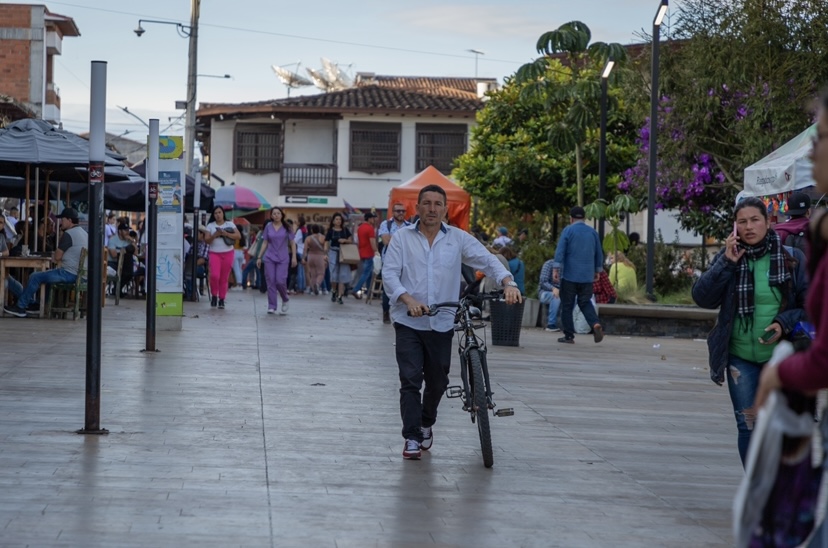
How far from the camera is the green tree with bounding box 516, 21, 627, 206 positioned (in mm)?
24406

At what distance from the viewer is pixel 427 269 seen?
8.46 metres

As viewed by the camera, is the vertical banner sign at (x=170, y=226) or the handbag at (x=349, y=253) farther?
the handbag at (x=349, y=253)

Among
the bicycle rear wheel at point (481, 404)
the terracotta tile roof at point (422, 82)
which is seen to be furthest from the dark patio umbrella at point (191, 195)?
the terracotta tile roof at point (422, 82)

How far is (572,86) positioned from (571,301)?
877 cm

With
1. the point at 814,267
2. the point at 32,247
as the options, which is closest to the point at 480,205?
the point at 32,247

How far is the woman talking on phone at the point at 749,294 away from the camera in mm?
6816

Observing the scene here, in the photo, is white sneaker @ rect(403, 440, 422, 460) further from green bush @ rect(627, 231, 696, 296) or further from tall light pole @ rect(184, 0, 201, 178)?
tall light pole @ rect(184, 0, 201, 178)

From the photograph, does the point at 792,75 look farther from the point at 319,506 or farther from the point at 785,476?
the point at 785,476

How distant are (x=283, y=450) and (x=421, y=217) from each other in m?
1.68

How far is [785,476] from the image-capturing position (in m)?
3.56

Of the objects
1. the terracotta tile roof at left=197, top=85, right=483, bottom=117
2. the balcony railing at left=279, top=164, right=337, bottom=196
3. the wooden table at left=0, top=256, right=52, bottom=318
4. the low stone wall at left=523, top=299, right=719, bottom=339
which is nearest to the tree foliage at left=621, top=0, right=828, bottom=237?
the low stone wall at left=523, top=299, right=719, bottom=339

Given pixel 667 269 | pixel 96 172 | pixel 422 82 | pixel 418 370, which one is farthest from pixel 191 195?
pixel 422 82

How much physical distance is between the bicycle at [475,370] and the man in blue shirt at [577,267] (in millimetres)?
9372

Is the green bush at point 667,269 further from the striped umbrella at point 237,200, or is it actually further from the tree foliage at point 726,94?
the striped umbrella at point 237,200
